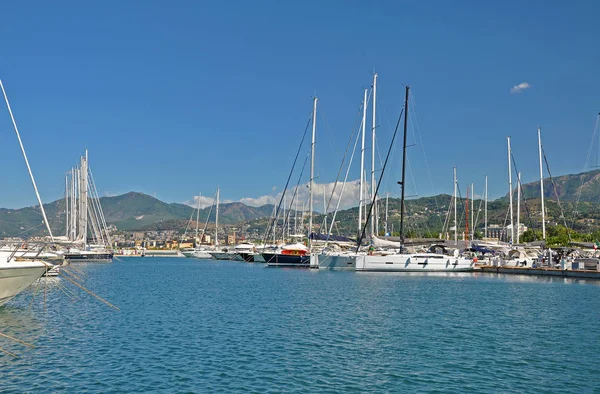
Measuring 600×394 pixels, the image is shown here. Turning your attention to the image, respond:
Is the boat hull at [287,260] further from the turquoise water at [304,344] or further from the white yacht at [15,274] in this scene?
the white yacht at [15,274]

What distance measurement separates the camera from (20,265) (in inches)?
1152

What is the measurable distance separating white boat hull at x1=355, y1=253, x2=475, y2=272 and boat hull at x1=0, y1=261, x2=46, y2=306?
→ 43.2 meters

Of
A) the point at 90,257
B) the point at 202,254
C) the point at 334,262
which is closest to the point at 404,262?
the point at 334,262

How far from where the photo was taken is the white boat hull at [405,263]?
67.6 metres

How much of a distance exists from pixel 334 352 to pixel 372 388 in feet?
16.1

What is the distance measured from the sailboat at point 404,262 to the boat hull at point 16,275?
43229mm

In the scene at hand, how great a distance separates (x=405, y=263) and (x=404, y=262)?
0.18 m

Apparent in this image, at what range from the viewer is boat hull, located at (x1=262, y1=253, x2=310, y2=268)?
80.9m

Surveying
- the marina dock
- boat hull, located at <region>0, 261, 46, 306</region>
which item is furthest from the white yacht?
the marina dock

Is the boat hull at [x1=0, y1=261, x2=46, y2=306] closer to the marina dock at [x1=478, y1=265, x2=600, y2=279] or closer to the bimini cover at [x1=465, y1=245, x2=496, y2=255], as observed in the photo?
the marina dock at [x1=478, y1=265, x2=600, y2=279]

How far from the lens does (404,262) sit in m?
67.8

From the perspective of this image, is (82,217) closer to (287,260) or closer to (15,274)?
(287,260)

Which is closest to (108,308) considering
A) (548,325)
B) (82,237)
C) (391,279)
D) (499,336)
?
(499,336)

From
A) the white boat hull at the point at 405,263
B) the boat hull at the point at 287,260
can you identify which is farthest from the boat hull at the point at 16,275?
the boat hull at the point at 287,260
